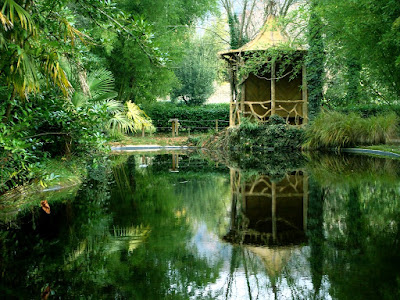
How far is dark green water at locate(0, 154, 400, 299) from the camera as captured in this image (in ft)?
13.0

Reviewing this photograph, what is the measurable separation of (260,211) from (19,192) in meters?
4.06

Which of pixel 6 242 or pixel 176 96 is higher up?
pixel 176 96

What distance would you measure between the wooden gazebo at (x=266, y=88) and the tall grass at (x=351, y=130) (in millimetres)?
2502

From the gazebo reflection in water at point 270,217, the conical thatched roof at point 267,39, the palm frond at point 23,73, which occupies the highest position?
the conical thatched roof at point 267,39

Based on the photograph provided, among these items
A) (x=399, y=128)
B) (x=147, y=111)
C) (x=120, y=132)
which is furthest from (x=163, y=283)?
(x=147, y=111)

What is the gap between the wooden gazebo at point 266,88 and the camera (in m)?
21.2

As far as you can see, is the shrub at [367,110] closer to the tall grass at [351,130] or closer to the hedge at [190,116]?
the tall grass at [351,130]

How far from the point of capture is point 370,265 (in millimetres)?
4418

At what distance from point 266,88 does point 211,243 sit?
1907 cm

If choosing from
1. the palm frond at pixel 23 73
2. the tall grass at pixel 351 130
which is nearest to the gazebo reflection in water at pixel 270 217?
the palm frond at pixel 23 73

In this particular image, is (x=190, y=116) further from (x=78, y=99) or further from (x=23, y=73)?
(x=23, y=73)

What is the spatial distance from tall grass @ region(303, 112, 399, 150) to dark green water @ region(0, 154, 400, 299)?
8705 millimetres

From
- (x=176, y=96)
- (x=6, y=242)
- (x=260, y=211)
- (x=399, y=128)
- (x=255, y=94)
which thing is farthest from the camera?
(x=176, y=96)

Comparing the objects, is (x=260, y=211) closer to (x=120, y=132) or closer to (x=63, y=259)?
(x=63, y=259)
